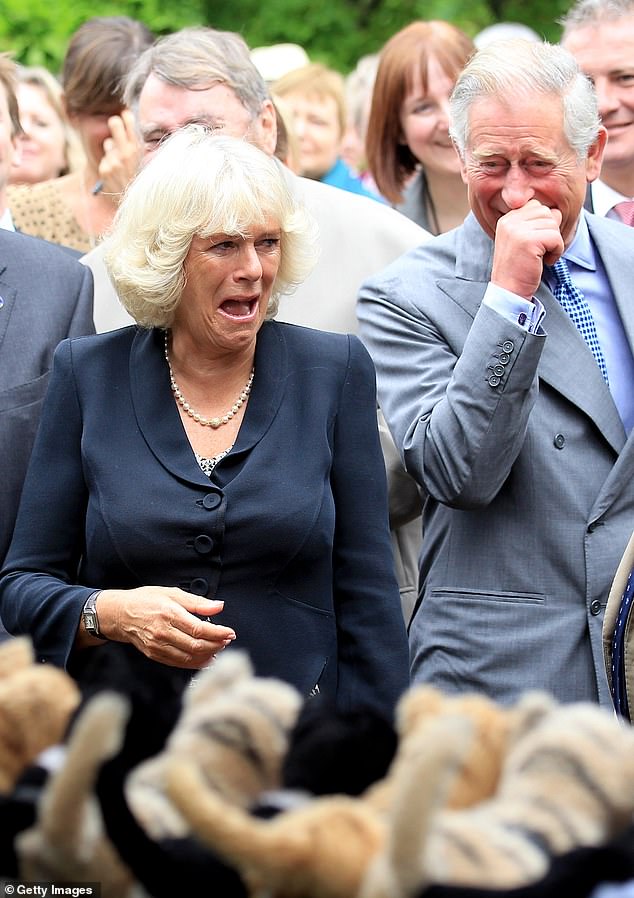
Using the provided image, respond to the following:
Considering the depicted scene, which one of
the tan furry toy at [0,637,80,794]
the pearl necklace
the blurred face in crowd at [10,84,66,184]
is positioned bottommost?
the blurred face in crowd at [10,84,66,184]

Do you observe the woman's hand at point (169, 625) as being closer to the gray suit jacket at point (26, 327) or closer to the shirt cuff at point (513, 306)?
the gray suit jacket at point (26, 327)

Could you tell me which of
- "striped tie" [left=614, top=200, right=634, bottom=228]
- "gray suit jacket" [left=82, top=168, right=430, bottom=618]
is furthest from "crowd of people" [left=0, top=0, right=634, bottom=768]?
"striped tie" [left=614, top=200, right=634, bottom=228]

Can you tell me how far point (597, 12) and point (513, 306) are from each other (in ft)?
7.36

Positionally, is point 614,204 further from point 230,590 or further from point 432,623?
point 230,590

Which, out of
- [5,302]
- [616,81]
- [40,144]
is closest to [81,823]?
[5,302]

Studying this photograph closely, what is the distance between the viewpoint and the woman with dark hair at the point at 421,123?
17.7ft

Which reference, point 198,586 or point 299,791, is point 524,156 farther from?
point 299,791

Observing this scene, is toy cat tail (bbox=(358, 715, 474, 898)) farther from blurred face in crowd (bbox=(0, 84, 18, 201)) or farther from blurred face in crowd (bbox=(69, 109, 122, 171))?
blurred face in crowd (bbox=(69, 109, 122, 171))

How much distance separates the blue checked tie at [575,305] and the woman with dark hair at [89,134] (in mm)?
2131

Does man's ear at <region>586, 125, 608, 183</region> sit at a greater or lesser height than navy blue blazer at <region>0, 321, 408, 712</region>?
greater

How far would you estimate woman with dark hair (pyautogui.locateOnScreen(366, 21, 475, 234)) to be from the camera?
541 centimetres

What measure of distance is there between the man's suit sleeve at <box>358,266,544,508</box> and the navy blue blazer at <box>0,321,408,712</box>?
0.12 m

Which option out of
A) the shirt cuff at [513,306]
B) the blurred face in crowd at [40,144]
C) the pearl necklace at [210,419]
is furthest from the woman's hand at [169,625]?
the blurred face in crowd at [40,144]

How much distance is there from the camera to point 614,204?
482 cm
